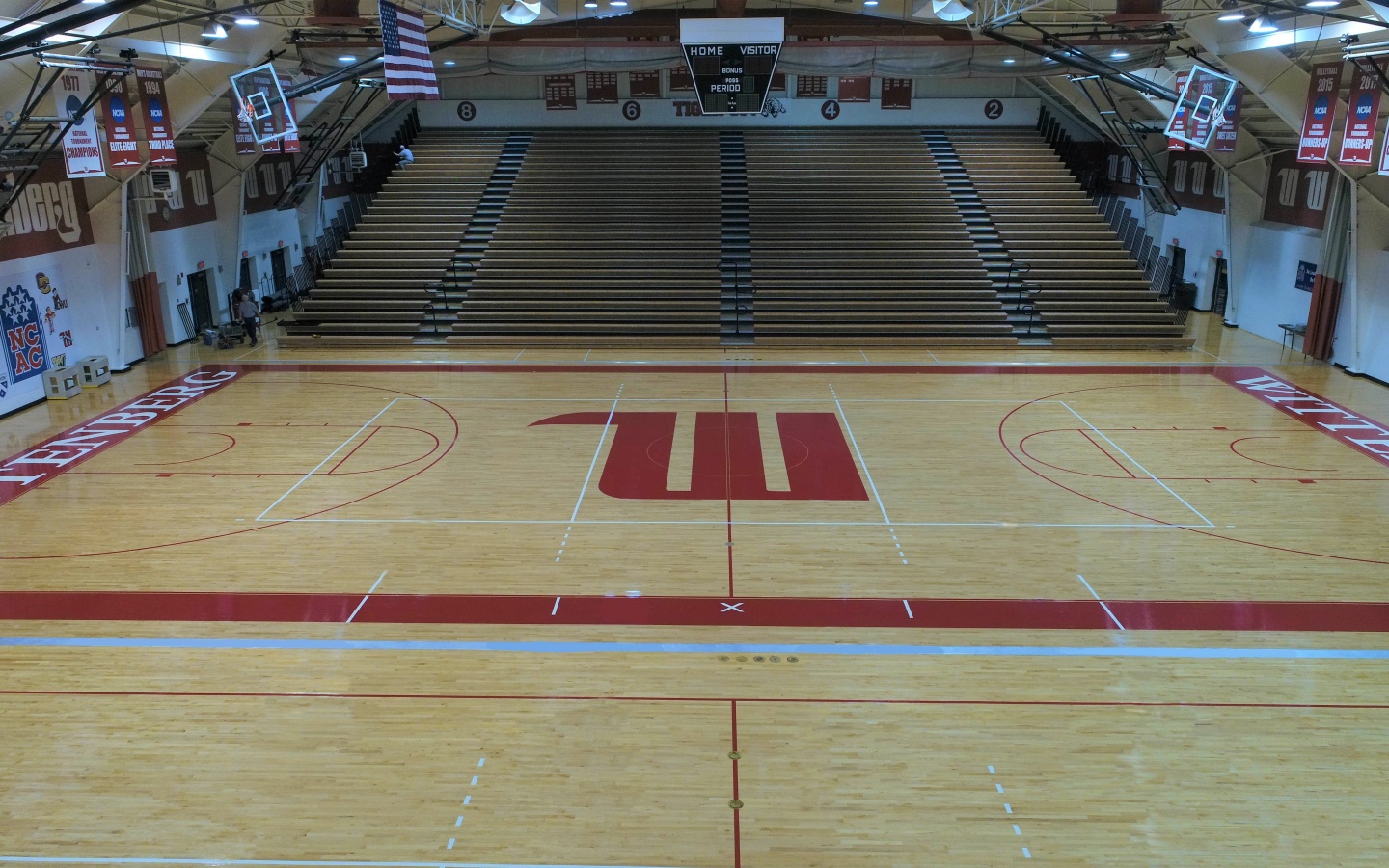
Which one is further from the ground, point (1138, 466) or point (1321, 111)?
point (1321, 111)

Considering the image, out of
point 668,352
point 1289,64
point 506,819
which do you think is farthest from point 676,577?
point 1289,64

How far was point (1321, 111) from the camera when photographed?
1519 centimetres

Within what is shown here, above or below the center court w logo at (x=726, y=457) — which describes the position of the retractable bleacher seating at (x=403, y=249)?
above

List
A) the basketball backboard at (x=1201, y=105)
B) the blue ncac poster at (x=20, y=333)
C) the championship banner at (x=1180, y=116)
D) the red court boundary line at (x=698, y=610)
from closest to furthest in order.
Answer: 1. the red court boundary line at (x=698, y=610)
2. the blue ncac poster at (x=20, y=333)
3. the basketball backboard at (x=1201, y=105)
4. the championship banner at (x=1180, y=116)

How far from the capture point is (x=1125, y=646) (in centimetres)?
870

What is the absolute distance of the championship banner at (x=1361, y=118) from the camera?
14.4 metres

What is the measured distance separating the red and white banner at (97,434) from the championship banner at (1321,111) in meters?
18.7

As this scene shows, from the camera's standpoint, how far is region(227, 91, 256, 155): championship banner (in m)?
16.5

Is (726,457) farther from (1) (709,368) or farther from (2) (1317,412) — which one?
(2) (1317,412)

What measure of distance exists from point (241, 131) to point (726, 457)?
35.8ft

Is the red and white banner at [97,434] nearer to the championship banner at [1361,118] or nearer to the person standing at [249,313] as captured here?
the person standing at [249,313]

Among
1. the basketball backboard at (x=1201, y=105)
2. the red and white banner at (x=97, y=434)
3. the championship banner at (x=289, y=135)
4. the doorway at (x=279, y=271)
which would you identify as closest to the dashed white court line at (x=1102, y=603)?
the basketball backboard at (x=1201, y=105)

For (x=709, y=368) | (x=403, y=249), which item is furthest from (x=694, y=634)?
(x=403, y=249)

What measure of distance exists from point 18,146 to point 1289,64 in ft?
67.2
